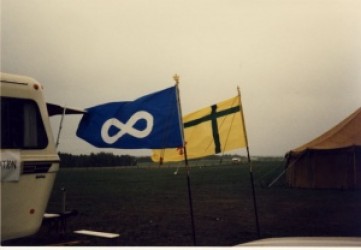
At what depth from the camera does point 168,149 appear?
496 cm

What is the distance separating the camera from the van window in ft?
13.4

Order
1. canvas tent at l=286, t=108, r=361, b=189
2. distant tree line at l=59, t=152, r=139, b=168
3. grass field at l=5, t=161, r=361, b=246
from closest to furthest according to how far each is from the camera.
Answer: distant tree line at l=59, t=152, r=139, b=168 → grass field at l=5, t=161, r=361, b=246 → canvas tent at l=286, t=108, r=361, b=189

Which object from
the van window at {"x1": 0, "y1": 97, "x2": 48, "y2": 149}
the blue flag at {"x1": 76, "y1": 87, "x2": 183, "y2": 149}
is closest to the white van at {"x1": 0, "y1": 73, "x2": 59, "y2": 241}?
the van window at {"x1": 0, "y1": 97, "x2": 48, "y2": 149}

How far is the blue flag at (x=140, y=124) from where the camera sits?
15.0 feet

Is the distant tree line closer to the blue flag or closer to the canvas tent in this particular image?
the blue flag

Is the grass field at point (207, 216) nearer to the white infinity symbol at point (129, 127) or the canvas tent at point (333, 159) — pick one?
the canvas tent at point (333, 159)

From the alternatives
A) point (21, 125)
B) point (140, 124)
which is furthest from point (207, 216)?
point (21, 125)

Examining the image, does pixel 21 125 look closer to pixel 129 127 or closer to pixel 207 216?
pixel 129 127

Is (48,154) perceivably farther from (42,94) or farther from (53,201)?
(53,201)

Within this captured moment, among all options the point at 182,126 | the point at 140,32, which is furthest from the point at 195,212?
the point at 140,32

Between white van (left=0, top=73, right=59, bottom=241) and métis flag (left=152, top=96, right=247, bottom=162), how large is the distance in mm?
1387

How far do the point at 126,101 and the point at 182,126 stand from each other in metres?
0.76

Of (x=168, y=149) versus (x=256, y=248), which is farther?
(x=168, y=149)

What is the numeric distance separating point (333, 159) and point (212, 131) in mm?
6349
